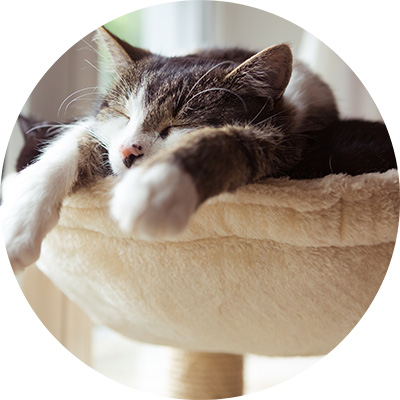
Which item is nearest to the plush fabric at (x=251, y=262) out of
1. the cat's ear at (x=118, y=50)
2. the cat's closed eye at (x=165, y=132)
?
the cat's closed eye at (x=165, y=132)

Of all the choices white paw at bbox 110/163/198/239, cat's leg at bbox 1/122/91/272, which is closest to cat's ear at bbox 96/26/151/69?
cat's leg at bbox 1/122/91/272

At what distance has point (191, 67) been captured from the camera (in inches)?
37.6

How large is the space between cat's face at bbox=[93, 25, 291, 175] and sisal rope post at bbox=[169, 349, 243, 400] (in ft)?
2.09

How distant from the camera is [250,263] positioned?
841 mm

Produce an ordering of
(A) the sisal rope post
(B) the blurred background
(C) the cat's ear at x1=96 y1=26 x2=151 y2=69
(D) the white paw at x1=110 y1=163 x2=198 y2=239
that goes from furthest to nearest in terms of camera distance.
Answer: (B) the blurred background → (A) the sisal rope post → (C) the cat's ear at x1=96 y1=26 x2=151 y2=69 → (D) the white paw at x1=110 y1=163 x2=198 y2=239

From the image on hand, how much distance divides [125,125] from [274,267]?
41 centimetres

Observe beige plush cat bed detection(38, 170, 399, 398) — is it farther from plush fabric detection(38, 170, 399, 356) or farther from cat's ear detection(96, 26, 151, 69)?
cat's ear detection(96, 26, 151, 69)

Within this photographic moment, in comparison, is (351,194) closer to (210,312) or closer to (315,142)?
(315,142)

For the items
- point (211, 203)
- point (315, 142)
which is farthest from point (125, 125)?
point (315, 142)

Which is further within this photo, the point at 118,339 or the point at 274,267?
the point at 118,339

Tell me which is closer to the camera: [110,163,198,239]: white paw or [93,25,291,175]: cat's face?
[110,163,198,239]: white paw

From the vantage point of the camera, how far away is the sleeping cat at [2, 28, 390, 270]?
21.9 inches

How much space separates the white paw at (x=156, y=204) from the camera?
0.53 m

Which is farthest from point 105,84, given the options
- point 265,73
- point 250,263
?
point 250,263
